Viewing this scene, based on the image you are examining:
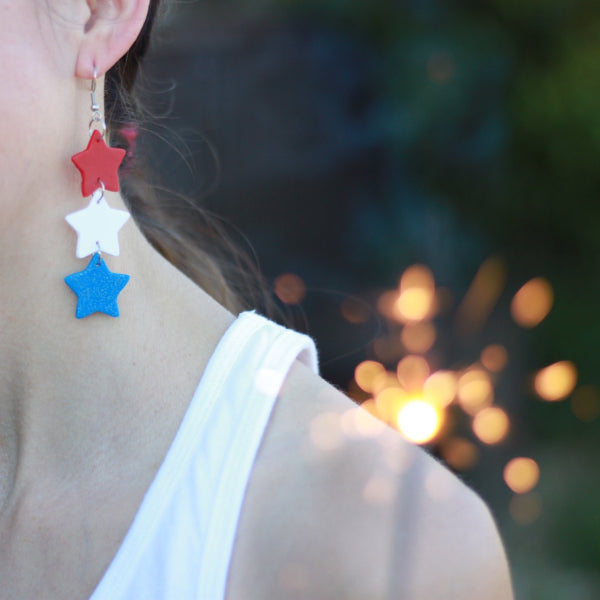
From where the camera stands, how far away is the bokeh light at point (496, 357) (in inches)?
148

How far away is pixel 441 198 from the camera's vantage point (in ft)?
12.0

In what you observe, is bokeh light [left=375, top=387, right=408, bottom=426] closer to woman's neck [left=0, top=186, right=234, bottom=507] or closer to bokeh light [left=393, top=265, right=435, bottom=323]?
bokeh light [left=393, top=265, right=435, bottom=323]

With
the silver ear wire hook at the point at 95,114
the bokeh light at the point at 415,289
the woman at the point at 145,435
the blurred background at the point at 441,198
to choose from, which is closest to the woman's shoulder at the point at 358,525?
the woman at the point at 145,435

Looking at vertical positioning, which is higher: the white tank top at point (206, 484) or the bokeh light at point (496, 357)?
the bokeh light at point (496, 357)

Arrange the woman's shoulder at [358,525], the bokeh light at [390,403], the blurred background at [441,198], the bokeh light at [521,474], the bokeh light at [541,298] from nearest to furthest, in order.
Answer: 1. the woman's shoulder at [358,525]
2. the bokeh light at [390,403]
3. the blurred background at [441,198]
4. the bokeh light at [541,298]
5. the bokeh light at [521,474]

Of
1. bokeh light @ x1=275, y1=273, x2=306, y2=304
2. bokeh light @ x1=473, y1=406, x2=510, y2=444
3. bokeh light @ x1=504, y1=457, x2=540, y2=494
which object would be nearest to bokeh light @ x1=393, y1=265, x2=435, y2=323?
bokeh light @ x1=275, y1=273, x2=306, y2=304

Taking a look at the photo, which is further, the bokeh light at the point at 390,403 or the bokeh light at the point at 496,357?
the bokeh light at the point at 496,357

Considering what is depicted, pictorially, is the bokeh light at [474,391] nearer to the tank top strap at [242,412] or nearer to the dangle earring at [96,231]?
the tank top strap at [242,412]

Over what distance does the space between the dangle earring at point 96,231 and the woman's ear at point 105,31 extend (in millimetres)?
25

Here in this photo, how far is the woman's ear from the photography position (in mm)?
1181

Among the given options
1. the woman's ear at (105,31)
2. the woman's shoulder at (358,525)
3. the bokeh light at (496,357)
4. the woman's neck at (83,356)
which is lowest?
the woman's shoulder at (358,525)

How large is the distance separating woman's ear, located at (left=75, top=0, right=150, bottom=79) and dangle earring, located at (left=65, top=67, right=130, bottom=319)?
25 mm

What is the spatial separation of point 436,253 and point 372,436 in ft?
8.55

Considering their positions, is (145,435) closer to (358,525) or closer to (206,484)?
(206,484)
